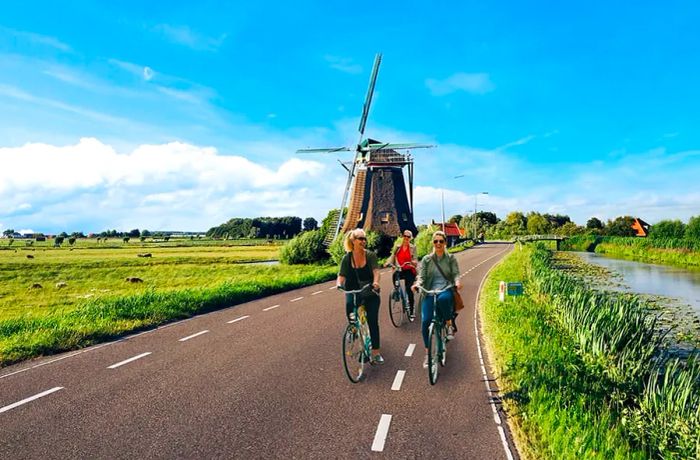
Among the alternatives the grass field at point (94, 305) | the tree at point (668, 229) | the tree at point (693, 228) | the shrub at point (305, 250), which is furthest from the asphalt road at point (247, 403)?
the tree at point (668, 229)

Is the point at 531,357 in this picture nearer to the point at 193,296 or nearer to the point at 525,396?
the point at 525,396

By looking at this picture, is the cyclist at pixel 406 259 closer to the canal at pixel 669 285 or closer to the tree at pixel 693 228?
the canal at pixel 669 285

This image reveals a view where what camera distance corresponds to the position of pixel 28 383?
22.8 ft

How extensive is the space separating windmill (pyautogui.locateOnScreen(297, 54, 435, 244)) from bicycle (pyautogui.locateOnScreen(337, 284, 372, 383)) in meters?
40.4

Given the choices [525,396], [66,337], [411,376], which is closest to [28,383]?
[66,337]

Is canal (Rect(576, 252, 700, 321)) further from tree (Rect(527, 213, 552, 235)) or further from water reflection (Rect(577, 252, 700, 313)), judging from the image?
tree (Rect(527, 213, 552, 235))

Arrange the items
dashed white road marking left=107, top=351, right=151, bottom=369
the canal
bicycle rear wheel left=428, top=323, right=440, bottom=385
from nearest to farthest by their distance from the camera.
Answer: bicycle rear wheel left=428, top=323, right=440, bottom=385 < dashed white road marking left=107, top=351, right=151, bottom=369 < the canal

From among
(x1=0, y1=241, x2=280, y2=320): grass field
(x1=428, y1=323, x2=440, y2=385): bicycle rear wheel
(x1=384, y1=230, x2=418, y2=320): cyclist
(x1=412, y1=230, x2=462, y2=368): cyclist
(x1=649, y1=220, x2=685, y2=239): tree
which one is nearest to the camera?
(x1=428, y1=323, x2=440, y2=385): bicycle rear wheel

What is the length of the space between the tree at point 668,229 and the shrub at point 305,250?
1786 inches

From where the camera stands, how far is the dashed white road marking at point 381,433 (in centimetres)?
474

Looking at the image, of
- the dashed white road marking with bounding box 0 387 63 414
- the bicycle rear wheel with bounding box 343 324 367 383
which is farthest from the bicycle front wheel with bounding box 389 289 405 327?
the dashed white road marking with bounding box 0 387 63 414

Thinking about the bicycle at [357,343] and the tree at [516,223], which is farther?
the tree at [516,223]

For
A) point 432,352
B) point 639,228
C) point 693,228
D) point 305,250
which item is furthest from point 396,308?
point 639,228

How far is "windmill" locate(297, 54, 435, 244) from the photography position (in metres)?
48.4
